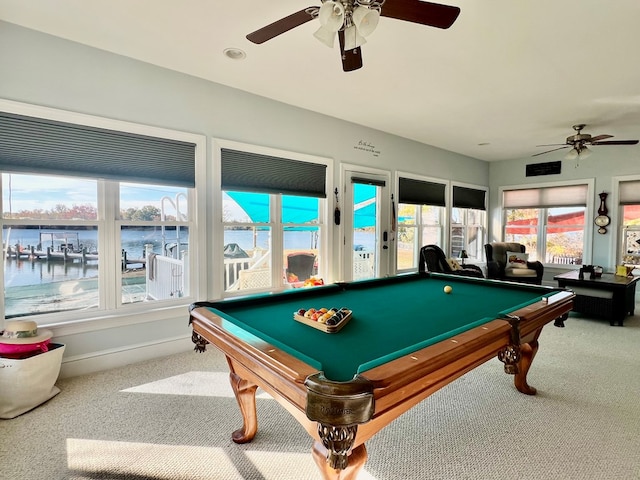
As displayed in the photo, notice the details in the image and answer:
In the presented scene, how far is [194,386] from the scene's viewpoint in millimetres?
2504

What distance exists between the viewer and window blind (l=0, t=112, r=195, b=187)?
7.91ft

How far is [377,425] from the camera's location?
114 centimetres

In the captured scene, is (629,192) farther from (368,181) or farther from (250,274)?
(250,274)

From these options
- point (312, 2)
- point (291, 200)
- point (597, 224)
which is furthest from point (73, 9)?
point (597, 224)

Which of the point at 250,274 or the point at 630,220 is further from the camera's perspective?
the point at 630,220

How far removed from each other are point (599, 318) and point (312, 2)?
521 cm

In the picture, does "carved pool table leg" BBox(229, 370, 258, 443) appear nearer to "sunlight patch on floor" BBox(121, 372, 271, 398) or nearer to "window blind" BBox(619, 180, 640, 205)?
"sunlight patch on floor" BBox(121, 372, 271, 398)

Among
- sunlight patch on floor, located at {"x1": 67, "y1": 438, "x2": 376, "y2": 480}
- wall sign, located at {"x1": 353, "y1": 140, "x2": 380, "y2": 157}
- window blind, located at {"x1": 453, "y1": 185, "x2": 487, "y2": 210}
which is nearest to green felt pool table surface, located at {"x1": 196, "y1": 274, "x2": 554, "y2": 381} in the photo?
sunlight patch on floor, located at {"x1": 67, "y1": 438, "x2": 376, "y2": 480}

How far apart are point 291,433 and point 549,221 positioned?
6873mm

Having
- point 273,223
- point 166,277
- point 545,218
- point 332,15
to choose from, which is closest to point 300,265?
point 273,223

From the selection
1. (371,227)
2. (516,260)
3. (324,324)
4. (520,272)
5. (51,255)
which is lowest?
(520,272)

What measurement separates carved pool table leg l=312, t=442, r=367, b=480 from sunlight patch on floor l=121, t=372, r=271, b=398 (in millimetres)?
1426

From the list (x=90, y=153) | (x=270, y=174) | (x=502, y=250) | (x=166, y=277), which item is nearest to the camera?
(x=90, y=153)

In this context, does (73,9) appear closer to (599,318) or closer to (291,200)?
(291,200)
